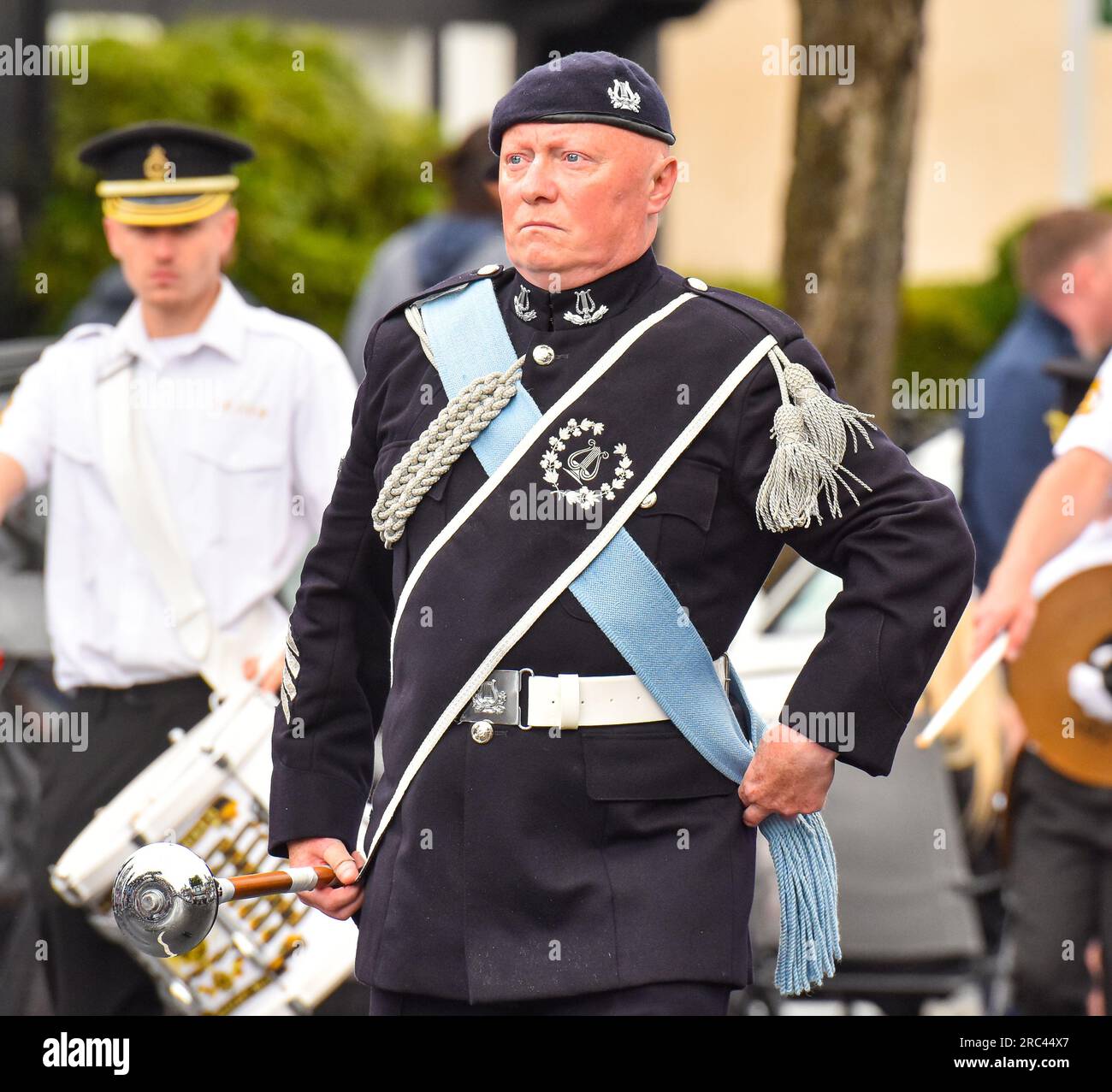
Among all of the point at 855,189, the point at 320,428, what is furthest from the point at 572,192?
the point at 855,189

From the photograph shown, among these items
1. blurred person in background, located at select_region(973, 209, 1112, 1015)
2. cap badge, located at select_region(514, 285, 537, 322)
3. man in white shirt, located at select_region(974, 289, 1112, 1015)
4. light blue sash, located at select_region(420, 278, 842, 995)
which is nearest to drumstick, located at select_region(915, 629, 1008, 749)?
blurred person in background, located at select_region(973, 209, 1112, 1015)

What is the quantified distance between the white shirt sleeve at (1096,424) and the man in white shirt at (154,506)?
65.0 inches

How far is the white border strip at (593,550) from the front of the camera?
10.1 feet

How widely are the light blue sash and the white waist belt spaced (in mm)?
34

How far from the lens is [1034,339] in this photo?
657 centimetres

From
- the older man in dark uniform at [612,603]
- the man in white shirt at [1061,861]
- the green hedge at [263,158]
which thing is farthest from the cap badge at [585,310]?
the green hedge at [263,158]

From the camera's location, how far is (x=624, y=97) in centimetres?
315

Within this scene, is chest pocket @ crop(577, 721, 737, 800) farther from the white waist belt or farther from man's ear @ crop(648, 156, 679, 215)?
man's ear @ crop(648, 156, 679, 215)

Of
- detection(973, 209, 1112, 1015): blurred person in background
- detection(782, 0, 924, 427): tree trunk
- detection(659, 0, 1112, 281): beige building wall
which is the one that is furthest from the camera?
detection(659, 0, 1112, 281): beige building wall

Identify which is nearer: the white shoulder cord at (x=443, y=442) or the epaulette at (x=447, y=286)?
the white shoulder cord at (x=443, y=442)

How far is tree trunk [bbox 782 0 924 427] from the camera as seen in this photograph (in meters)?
7.19

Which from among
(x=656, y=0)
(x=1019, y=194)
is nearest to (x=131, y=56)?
(x=656, y=0)

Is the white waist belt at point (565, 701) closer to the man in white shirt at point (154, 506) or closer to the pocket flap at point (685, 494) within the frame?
the pocket flap at point (685, 494)

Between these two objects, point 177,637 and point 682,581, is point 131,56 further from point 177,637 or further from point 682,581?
point 682,581
